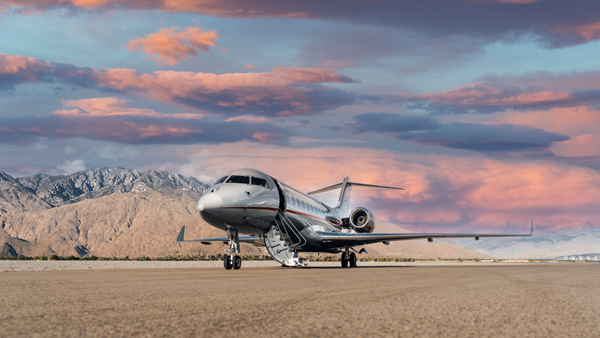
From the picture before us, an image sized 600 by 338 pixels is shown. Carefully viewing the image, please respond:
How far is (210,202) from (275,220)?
20.1 ft

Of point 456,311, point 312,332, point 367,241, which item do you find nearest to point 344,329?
point 312,332

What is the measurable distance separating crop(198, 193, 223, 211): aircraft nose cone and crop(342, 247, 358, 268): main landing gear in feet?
47.3

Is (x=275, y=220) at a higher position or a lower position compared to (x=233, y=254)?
higher

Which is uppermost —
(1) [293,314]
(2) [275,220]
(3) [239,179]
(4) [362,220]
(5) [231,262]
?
(3) [239,179]

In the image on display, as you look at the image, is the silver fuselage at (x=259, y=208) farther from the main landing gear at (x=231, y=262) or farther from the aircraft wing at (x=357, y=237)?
the main landing gear at (x=231, y=262)

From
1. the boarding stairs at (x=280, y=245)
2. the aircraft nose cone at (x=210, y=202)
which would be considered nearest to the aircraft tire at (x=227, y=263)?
the aircraft nose cone at (x=210, y=202)

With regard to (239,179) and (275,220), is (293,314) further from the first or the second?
(275,220)

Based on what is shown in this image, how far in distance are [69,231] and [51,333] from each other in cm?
17897

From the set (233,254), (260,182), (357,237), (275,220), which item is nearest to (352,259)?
(357,237)

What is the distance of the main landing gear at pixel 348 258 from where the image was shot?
33156mm

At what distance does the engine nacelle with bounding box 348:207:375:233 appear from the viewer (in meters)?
37.6

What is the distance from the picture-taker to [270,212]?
82.5 ft

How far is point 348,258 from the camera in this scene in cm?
3341

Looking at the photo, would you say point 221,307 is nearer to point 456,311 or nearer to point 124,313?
point 124,313
